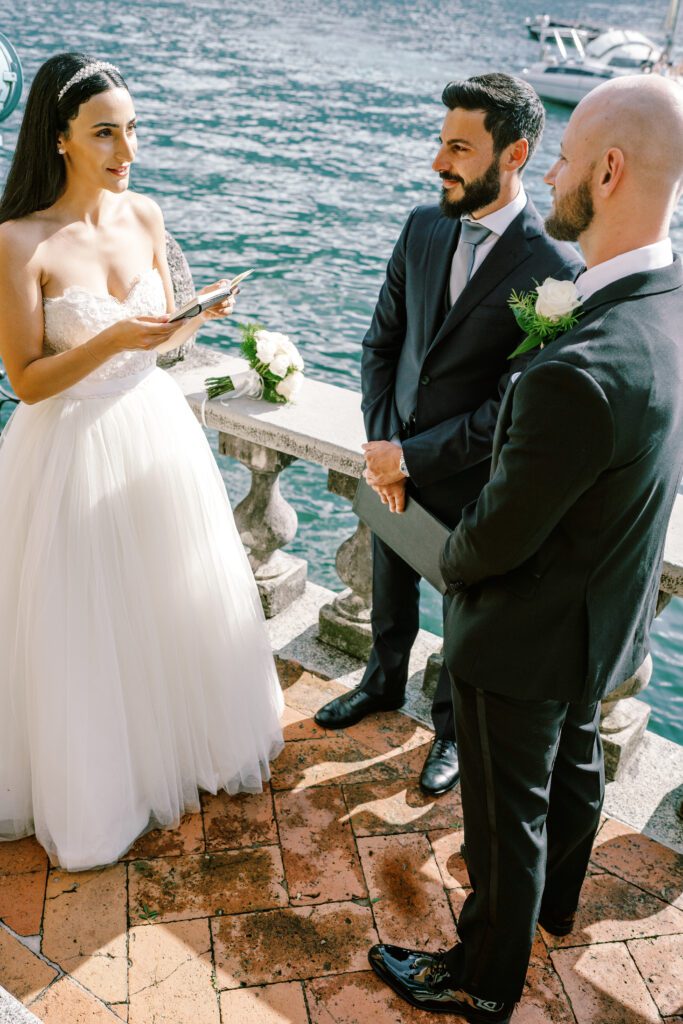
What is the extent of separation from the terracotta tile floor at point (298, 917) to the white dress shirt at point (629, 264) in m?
1.84

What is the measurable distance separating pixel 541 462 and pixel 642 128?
0.67m

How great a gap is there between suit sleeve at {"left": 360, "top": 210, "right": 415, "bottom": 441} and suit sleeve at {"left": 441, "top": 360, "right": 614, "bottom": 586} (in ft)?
3.55

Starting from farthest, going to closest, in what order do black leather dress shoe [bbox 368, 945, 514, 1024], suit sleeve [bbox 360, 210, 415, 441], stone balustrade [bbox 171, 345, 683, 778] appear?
stone balustrade [bbox 171, 345, 683, 778] < suit sleeve [bbox 360, 210, 415, 441] < black leather dress shoe [bbox 368, 945, 514, 1024]

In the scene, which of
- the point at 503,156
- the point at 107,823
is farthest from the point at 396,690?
the point at 503,156

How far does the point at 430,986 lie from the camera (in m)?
2.41

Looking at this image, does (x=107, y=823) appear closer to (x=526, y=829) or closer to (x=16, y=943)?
(x=16, y=943)

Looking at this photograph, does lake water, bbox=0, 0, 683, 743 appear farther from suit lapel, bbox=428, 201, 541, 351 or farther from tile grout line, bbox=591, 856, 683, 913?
suit lapel, bbox=428, 201, 541, 351

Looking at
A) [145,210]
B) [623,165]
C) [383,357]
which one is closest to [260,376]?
[383,357]

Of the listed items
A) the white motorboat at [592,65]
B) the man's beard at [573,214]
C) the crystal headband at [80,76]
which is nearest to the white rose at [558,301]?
the man's beard at [573,214]

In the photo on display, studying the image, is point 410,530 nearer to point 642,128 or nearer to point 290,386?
point 290,386

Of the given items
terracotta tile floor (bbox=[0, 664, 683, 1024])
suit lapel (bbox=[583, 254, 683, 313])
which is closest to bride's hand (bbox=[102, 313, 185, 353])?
suit lapel (bbox=[583, 254, 683, 313])

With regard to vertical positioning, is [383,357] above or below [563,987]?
above

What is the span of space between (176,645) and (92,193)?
137 centimetres

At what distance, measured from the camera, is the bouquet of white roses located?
3.42 m
